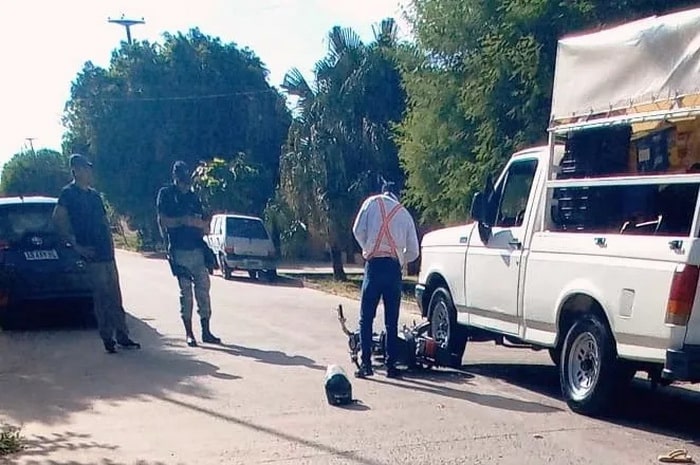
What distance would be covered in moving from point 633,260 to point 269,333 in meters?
6.59

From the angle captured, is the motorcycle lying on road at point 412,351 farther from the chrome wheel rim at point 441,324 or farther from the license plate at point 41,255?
the license plate at point 41,255

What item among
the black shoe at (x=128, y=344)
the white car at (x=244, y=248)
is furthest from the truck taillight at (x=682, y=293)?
the white car at (x=244, y=248)

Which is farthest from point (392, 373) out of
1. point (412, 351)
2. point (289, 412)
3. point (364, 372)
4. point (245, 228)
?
point (245, 228)

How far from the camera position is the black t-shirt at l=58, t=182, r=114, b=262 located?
10.4 meters

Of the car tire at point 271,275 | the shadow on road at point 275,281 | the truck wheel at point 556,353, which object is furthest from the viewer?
the car tire at point 271,275

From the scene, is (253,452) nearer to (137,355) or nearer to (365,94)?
(137,355)

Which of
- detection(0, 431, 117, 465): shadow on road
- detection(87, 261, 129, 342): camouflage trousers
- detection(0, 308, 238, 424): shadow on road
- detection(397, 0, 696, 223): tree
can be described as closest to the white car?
detection(397, 0, 696, 223): tree

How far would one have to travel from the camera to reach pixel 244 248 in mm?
25562

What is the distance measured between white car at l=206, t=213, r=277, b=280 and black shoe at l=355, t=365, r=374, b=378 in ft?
54.2

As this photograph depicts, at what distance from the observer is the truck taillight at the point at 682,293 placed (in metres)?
6.24

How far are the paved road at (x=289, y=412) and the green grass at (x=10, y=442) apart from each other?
0.36ft

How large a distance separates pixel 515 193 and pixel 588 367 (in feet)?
7.28

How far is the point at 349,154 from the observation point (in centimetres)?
2464

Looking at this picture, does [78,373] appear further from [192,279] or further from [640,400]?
[640,400]
